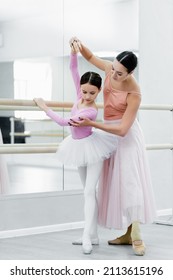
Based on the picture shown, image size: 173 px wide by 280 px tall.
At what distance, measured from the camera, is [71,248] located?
3256 millimetres

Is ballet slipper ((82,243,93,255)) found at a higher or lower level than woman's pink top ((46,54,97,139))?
lower

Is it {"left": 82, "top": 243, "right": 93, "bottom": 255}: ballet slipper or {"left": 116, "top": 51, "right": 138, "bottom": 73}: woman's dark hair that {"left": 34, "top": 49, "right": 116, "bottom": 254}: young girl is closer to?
{"left": 82, "top": 243, "right": 93, "bottom": 255}: ballet slipper

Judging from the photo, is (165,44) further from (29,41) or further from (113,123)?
(113,123)

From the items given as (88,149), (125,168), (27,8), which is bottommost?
(125,168)

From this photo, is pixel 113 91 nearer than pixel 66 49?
Yes

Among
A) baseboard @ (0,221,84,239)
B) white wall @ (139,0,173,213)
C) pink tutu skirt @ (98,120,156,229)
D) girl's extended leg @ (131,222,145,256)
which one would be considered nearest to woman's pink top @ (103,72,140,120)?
pink tutu skirt @ (98,120,156,229)

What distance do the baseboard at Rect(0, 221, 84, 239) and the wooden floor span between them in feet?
0.23

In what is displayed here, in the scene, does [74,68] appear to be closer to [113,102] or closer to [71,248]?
[113,102]

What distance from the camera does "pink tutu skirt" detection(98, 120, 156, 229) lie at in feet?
10.5

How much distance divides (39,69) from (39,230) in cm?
92

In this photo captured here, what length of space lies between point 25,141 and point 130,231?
810 mm

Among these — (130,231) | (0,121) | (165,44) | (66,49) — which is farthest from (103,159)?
(165,44)

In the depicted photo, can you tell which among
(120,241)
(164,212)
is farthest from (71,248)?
(164,212)

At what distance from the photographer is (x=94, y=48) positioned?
4168 millimetres
